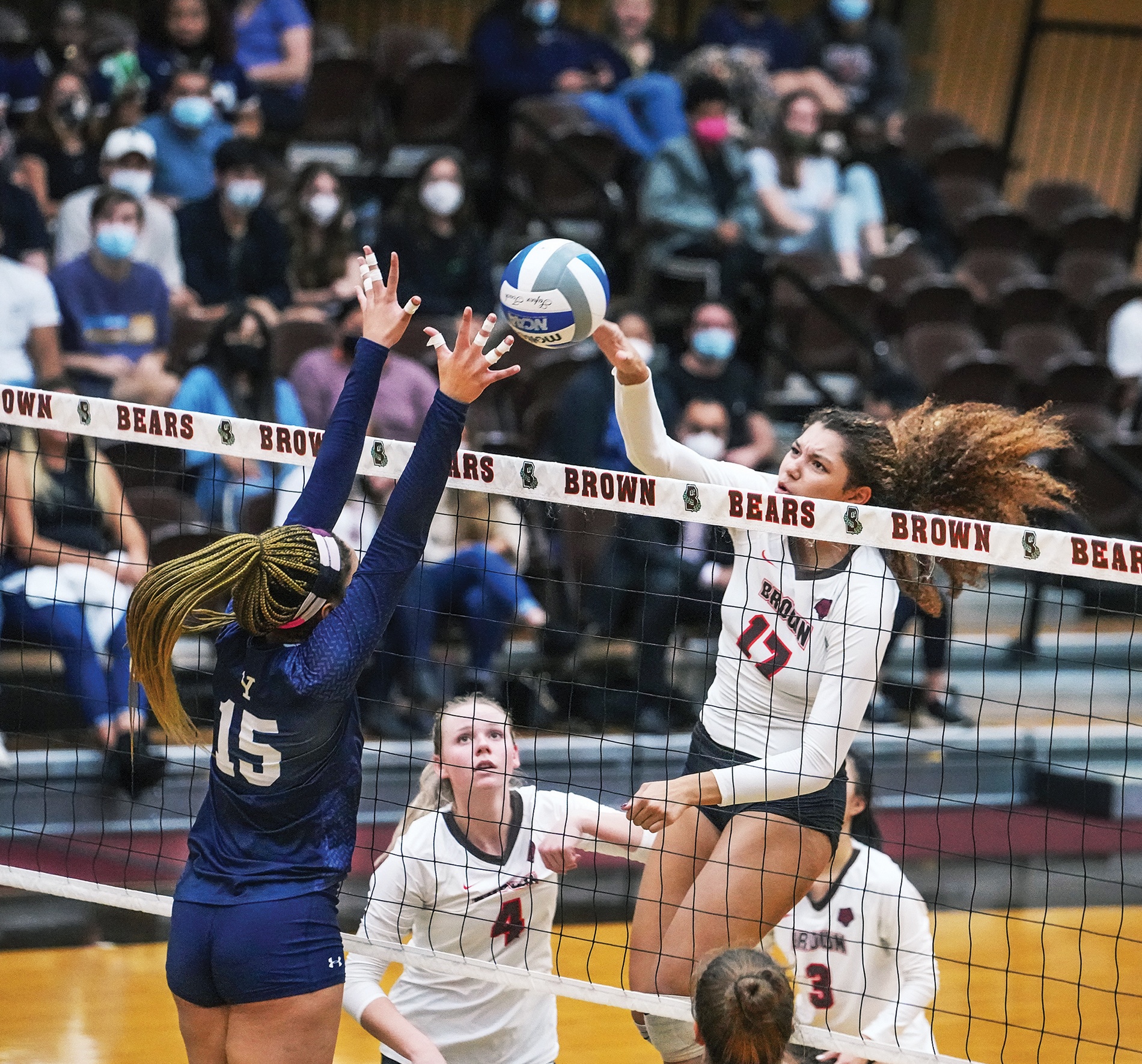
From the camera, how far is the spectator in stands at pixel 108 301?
7.49 m

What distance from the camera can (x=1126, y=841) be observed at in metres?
7.11

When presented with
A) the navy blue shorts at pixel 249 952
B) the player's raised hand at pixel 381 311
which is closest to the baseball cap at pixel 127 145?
the player's raised hand at pixel 381 311

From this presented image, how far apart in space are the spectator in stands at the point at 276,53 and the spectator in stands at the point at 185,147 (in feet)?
2.67

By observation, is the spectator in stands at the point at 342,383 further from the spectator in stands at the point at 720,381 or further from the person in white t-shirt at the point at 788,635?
the person in white t-shirt at the point at 788,635

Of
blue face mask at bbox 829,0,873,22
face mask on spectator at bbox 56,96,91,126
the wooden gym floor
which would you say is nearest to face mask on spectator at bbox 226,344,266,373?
face mask on spectator at bbox 56,96,91,126

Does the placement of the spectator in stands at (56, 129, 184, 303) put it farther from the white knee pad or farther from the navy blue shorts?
the navy blue shorts

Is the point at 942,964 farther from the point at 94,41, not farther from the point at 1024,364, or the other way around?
the point at 94,41

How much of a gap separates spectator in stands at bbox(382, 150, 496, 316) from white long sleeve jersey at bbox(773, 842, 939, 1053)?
16.0 feet

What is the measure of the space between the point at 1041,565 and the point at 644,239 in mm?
6299

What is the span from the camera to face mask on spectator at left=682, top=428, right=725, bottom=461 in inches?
294

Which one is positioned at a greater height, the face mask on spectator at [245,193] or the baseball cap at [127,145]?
the baseball cap at [127,145]

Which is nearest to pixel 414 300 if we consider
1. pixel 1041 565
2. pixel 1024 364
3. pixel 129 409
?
pixel 129 409

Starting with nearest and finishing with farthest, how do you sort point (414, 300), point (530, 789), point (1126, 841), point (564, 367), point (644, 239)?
point (414, 300), point (530, 789), point (1126, 841), point (564, 367), point (644, 239)

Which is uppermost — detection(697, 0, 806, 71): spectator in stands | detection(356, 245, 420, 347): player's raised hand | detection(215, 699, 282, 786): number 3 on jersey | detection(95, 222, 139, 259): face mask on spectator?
detection(697, 0, 806, 71): spectator in stands
